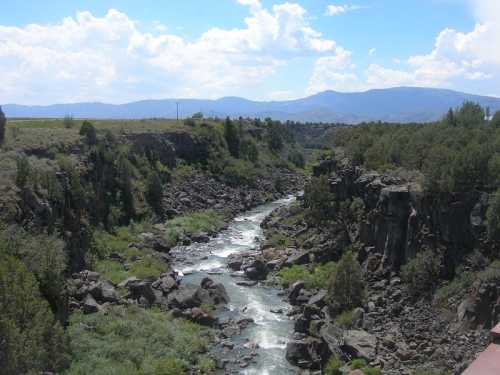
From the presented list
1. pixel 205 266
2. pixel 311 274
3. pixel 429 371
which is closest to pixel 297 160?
pixel 205 266

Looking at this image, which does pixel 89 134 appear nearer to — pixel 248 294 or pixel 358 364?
pixel 248 294

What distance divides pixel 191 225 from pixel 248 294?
82.9 ft

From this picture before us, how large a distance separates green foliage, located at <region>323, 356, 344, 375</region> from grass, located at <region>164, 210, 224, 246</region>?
3433 centimetres

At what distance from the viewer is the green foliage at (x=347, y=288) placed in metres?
38.9

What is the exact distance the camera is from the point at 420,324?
3431 centimetres

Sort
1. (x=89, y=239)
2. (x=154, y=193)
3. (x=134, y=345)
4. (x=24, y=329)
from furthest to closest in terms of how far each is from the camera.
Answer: (x=154, y=193)
(x=89, y=239)
(x=134, y=345)
(x=24, y=329)

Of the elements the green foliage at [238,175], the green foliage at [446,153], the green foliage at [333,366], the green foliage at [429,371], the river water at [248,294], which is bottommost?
the river water at [248,294]

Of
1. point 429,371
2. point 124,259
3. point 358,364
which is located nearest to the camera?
point 429,371

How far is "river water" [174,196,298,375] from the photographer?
110ft

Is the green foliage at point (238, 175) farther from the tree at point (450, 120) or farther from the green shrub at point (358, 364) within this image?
the green shrub at point (358, 364)

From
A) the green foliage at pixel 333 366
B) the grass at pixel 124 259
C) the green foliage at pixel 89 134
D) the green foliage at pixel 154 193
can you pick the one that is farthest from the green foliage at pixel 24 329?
the green foliage at pixel 89 134

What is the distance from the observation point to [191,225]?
229 ft

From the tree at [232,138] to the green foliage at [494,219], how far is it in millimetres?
80820

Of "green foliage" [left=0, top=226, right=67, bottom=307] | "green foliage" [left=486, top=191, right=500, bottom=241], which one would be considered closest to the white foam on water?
"green foliage" [left=0, top=226, right=67, bottom=307]
